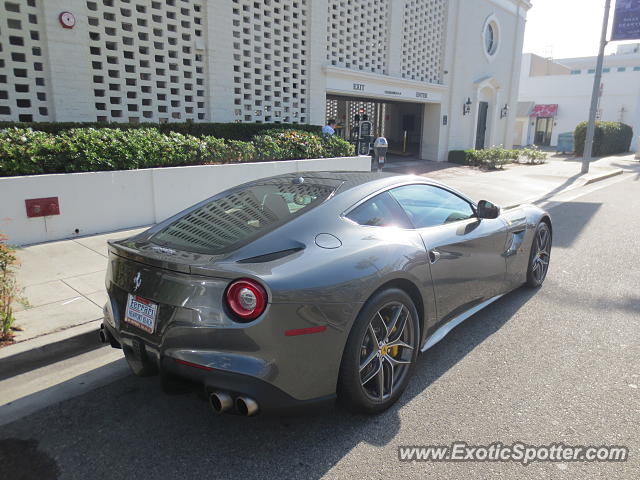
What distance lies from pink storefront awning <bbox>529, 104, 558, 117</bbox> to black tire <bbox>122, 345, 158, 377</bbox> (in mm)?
47749

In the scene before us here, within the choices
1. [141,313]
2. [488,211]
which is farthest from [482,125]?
[141,313]

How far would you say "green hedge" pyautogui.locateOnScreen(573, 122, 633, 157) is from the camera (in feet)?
84.8

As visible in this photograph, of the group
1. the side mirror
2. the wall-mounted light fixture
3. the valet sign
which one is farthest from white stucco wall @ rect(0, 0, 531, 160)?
the side mirror

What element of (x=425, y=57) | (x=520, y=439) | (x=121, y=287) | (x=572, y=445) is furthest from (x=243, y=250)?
(x=425, y=57)

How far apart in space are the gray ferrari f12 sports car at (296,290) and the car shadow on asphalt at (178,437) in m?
0.22

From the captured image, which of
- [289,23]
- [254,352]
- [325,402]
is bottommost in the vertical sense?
[325,402]

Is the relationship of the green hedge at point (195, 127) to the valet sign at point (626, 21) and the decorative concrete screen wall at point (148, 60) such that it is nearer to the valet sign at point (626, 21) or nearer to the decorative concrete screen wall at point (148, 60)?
the decorative concrete screen wall at point (148, 60)

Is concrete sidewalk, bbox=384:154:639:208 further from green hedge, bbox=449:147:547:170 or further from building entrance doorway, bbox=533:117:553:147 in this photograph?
building entrance doorway, bbox=533:117:553:147

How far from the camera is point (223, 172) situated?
337 inches

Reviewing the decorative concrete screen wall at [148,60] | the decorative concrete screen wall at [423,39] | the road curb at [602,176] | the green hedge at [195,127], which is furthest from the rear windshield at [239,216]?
the decorative concrete screen wall at [423,39]

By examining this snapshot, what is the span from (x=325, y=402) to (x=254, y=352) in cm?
55

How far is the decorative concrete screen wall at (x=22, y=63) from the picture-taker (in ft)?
26.1

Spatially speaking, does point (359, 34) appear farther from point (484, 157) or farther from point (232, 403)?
point (232, 403)

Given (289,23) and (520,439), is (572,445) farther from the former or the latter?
(289,23)
